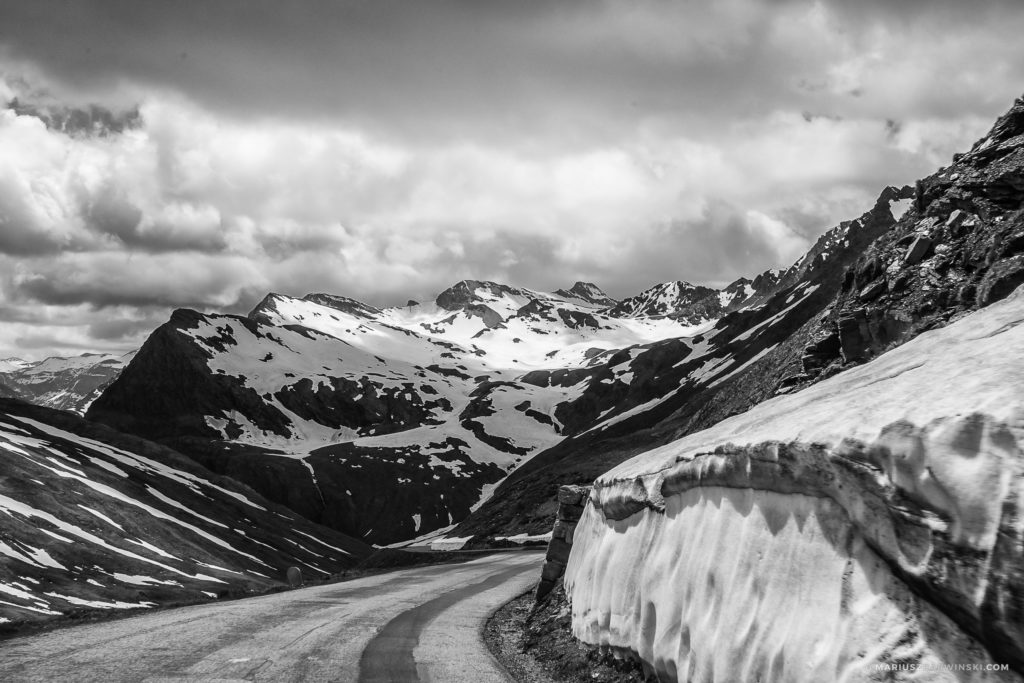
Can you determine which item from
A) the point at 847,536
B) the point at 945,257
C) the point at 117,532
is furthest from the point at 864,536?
the point at 117,532

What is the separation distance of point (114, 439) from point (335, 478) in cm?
7842

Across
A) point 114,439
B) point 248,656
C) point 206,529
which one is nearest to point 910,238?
point 248,656

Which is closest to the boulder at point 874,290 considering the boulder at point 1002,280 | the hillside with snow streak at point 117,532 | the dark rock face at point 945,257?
the dark rock face at point 945,257

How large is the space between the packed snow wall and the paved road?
4714mm

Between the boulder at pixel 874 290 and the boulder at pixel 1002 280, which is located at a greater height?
the boulder at pixel 874 290

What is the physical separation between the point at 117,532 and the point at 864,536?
70.1 metres

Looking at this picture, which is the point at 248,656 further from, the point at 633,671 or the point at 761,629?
the point at 761,629

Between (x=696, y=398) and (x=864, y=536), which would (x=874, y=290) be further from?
(x=696, y=398)

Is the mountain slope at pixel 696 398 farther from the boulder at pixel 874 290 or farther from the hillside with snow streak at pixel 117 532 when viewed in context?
the boulder at pixel 874 290

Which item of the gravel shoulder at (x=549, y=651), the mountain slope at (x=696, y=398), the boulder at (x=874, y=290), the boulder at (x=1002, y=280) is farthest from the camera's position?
the mountain slope at (x=696, y=398)

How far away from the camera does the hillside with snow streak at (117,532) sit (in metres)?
45.6

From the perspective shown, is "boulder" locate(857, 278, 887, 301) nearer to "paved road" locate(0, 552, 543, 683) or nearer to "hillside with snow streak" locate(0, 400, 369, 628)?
"paved road" locate(0, 552, 543, 683)

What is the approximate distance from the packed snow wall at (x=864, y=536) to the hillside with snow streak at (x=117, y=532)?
1492cm

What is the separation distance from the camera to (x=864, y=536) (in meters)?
7.75
